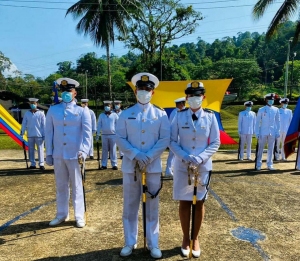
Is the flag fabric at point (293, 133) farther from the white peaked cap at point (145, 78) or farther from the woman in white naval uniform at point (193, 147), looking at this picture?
the white peaked cap at point (145, 78)

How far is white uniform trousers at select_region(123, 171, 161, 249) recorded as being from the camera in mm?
3793

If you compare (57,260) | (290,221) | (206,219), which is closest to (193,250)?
(206,219)

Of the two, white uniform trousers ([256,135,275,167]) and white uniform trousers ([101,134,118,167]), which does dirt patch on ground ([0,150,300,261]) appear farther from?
white uniform trousers ([101,134,118,167])

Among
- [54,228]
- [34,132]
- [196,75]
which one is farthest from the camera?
[196,75]

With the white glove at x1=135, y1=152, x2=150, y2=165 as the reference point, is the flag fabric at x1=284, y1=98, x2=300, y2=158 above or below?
below

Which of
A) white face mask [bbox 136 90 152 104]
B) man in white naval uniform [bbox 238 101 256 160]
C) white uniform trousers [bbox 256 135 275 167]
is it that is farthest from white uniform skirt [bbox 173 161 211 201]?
man in white naval uniform [bbox 238 101 256 160]

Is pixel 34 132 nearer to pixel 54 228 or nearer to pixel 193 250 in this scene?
Answer: pixel 54 228

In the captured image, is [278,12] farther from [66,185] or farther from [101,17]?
[66,185]

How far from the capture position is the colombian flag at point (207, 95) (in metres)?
9.96

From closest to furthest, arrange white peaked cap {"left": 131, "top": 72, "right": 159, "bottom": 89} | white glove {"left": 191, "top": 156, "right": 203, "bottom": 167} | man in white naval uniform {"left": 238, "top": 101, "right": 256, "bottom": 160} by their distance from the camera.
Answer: white glove {"left": 191, "top": 156, "right": 203, "bottom": 167}
white peaked cap {"left": 131, "top": 72, "right": 159, "bottom": 89}
man in white naval uniform {"left": 238, "top": 101, "right": 256, "bottom": 160}

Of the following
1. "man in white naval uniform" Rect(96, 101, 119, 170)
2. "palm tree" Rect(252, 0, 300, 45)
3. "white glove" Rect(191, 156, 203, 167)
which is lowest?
"man in white naval uniform" Rect(96, 101, 119, 170)

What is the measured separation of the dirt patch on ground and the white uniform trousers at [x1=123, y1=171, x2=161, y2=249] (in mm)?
219

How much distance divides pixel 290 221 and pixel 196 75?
51.0m

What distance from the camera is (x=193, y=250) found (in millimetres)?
3773
